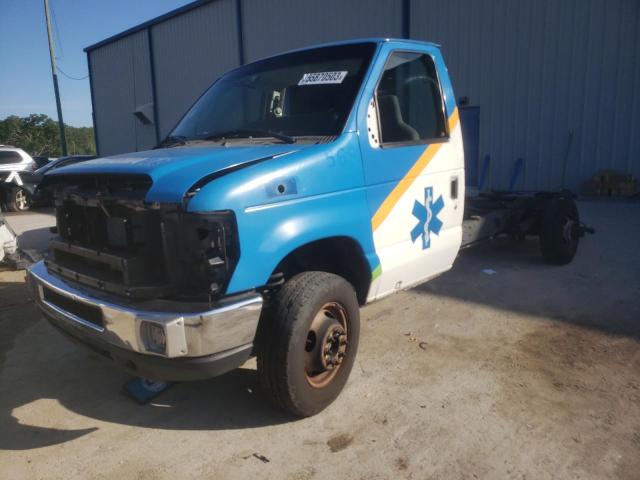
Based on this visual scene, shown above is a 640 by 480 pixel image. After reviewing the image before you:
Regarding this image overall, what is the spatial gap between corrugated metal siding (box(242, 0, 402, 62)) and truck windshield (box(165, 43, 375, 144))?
35.5ft

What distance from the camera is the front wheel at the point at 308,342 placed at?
103 inches

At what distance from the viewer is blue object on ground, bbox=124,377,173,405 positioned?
3.21 metres

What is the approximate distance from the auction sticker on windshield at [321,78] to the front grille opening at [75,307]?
6.62 ft

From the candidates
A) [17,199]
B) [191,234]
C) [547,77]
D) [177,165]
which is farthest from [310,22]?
[191,234]

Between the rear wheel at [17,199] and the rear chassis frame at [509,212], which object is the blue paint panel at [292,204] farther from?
the rear wheel at [17,199]

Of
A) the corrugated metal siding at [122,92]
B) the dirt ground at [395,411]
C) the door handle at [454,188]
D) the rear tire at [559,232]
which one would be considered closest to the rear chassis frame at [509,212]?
the rear tire at [559,232]

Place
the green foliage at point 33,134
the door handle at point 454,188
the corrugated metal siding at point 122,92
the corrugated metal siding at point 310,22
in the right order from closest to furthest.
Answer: the door handle at point 454,188, the corrugated metal siding at point 310,22, the corrugated metal siding at point 122,92, the green foliage at point 33,134

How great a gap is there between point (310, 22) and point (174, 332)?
48.9 ft

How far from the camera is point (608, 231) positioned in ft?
25.2

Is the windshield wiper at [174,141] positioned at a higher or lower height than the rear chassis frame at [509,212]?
higher

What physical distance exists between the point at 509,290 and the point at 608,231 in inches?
141

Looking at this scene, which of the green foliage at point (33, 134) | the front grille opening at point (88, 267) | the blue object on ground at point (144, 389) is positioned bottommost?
the blue object on ground at point (144, 389)

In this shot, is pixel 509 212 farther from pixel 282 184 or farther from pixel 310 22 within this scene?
pixel 310 22

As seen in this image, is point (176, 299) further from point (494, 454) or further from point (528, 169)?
point (528, 169)
